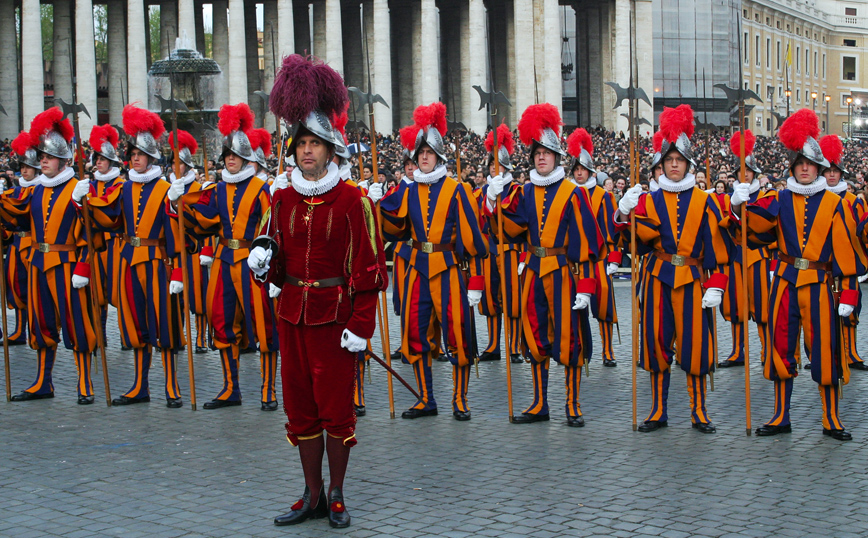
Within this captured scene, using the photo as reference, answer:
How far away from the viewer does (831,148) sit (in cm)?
876

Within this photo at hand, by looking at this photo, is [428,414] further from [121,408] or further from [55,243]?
[55,243]

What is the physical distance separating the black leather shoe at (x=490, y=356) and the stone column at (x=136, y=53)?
1685 inches

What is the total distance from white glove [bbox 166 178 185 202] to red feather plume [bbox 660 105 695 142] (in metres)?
3.66

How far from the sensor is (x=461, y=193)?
8773 millimetres

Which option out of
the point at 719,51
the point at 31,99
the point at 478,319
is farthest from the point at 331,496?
the point at 719,51

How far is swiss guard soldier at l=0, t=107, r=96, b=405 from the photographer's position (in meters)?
9.42

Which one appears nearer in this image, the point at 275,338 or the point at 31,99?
the point at 275,338

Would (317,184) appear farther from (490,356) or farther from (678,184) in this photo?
(490,356)

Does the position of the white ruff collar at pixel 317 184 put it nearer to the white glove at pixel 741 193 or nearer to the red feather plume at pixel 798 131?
the white glove at pixel 741 193

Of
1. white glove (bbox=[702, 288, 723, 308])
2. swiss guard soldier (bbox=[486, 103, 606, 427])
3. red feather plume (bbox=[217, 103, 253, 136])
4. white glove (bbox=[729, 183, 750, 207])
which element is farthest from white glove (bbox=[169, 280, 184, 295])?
white glove (bbox=[729, 183, 750, 207])

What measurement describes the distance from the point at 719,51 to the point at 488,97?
2737 inches

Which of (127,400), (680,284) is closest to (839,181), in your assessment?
(680,284)

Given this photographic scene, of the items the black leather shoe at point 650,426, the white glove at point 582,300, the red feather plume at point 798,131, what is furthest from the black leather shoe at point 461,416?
the red feather plume at point 798,131

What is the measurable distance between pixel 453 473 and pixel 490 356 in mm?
4987
